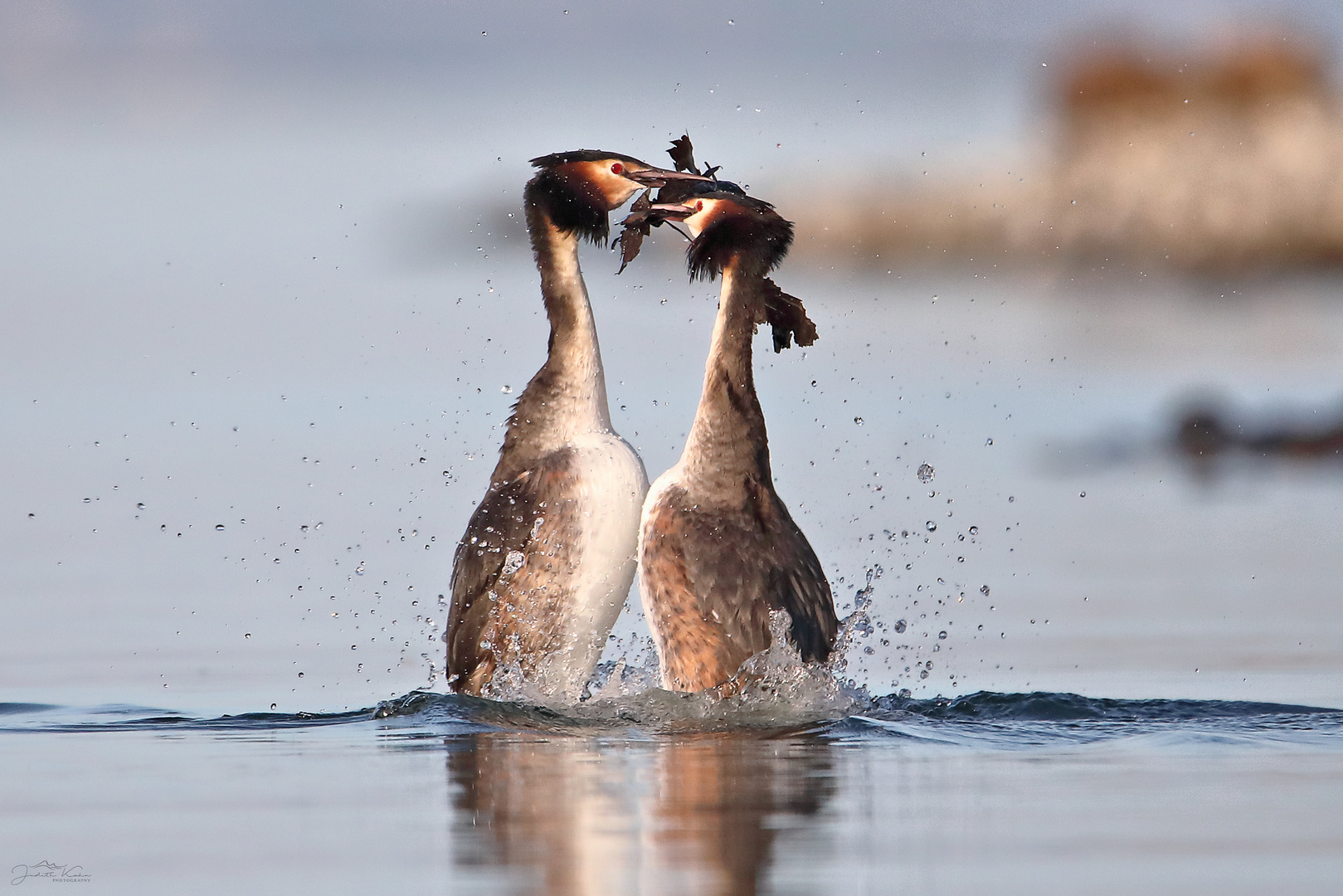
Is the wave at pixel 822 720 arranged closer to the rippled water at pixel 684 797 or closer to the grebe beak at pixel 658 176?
the rippled water at pixel 684 797

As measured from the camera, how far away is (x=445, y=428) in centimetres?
1619

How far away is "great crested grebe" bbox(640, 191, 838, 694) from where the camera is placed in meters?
8.32

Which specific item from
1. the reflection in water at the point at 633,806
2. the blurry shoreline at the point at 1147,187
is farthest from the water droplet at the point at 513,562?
the blurry shoreline at the point at 1147,187

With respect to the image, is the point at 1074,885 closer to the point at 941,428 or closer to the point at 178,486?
the point at 178,486

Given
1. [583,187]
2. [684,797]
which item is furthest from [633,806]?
[583,187]

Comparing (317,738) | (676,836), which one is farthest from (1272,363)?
(676,836)

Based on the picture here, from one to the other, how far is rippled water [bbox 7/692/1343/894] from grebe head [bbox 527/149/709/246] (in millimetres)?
2195

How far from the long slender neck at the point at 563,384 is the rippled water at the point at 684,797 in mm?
1139

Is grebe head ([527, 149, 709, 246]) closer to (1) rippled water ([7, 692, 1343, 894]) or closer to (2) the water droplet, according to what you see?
(2) the water droplet

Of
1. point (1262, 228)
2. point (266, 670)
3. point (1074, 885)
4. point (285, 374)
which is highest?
point (1262, 228)

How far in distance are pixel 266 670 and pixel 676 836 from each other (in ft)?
12.8

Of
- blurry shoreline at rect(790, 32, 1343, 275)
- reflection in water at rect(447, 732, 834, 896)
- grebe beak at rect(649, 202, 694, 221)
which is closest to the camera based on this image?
reflection in water at rect(447, 732, 834, 896)

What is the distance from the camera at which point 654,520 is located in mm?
8500

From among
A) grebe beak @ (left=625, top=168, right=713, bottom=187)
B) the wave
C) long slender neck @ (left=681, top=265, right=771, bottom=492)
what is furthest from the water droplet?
grebe beak @ (left=625, top=168, right=713, bottom=187)
